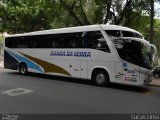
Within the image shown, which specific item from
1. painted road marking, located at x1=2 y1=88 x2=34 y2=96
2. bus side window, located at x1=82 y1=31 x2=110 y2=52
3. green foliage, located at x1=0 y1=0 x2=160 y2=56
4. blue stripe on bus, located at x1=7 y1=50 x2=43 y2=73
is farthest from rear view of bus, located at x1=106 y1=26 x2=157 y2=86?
green foliage, located at x1=0 y1=0 x2=160 y2=56

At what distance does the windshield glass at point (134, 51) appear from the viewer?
13.2m

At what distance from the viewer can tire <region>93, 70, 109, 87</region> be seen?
1443cm

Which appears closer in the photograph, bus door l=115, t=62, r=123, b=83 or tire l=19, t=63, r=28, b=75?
bus door l=115, t=62, r=123, b=83

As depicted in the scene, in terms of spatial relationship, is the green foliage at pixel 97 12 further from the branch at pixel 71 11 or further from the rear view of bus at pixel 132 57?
the rear view of bus at pixel 132 57

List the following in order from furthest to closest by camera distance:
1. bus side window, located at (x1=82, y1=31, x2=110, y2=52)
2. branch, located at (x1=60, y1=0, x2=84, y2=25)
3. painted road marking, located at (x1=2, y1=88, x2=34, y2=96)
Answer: branch, located at (x1=60, y1=0, x2=84, y2=25), bus side window, located at (x1=82, y1=31, x2=110, y2=52), painted road marking, located at (x1=2, y1=88, x2=34, y2=96)

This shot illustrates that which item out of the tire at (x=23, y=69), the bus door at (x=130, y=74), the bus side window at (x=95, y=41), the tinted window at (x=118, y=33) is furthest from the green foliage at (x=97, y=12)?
the bus door at (x=130, y=74)

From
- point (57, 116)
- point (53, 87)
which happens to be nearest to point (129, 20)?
point (53, 87)

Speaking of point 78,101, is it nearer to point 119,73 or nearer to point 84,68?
point 119,73

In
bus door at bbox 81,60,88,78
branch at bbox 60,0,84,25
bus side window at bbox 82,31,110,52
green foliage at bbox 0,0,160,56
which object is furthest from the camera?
branch at bbox 60,0,84,25

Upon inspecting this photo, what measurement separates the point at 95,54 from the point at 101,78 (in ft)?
4.18

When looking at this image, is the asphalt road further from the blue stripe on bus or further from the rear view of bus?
the blue stripe on bus

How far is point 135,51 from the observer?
523 inches

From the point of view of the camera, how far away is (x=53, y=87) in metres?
13.8

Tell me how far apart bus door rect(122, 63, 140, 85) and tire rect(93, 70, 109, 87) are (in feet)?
3.80
